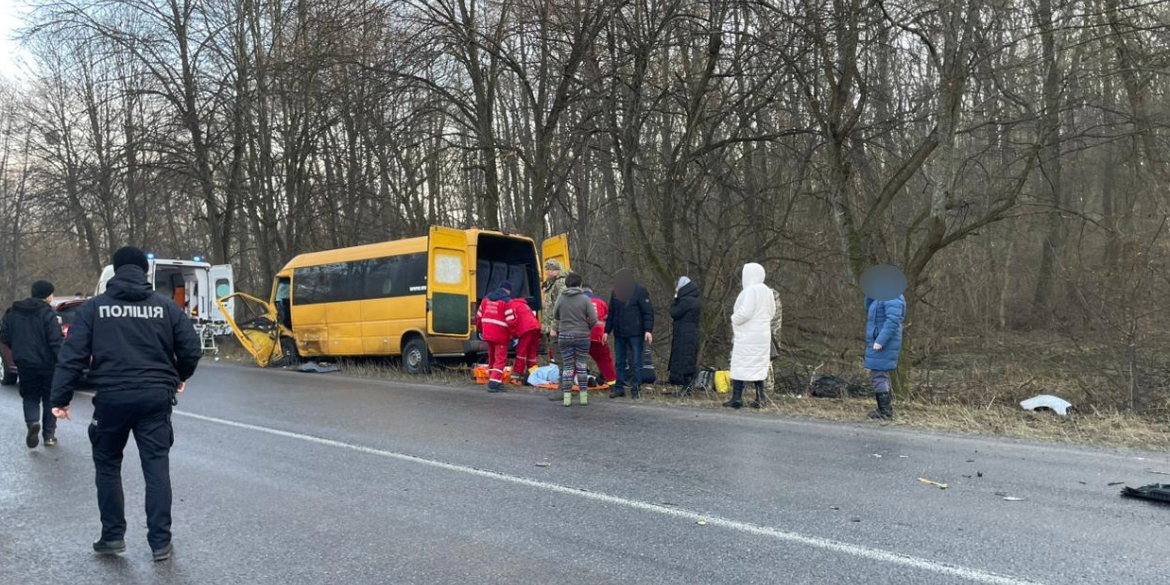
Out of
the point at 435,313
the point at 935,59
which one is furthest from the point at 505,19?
the point at 935,59

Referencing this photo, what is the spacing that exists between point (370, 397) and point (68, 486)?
5.12 m

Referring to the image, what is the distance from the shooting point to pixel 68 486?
6.15 meters

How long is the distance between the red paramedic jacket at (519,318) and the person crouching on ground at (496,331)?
67mm

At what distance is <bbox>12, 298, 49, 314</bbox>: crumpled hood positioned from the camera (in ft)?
25.3

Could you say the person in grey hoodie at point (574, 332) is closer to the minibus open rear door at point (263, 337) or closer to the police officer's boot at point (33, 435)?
the police officer's boot at point (33, 435)

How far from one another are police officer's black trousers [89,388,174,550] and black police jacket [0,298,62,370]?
3.82 metres

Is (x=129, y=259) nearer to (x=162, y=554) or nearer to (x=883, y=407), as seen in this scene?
(x=162, y=554)

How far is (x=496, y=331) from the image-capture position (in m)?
12.1

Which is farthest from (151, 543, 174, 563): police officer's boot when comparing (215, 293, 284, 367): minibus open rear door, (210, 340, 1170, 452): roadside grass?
(215, 293, 284, 367): minibus open rear door

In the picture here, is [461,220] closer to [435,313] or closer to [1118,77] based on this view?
[435,313]

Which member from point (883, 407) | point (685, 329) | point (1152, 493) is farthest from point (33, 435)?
point (1152, 493)

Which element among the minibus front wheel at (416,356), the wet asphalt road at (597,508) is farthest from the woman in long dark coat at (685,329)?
the minibus front wheel at (416,356)

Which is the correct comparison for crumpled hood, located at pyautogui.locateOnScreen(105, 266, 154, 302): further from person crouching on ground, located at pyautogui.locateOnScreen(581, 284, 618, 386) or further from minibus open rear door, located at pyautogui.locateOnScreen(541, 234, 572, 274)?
minibus open rear door, located at pyautogui.locateOnScreen(541, 234, 572, 274)

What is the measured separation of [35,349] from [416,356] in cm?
690
